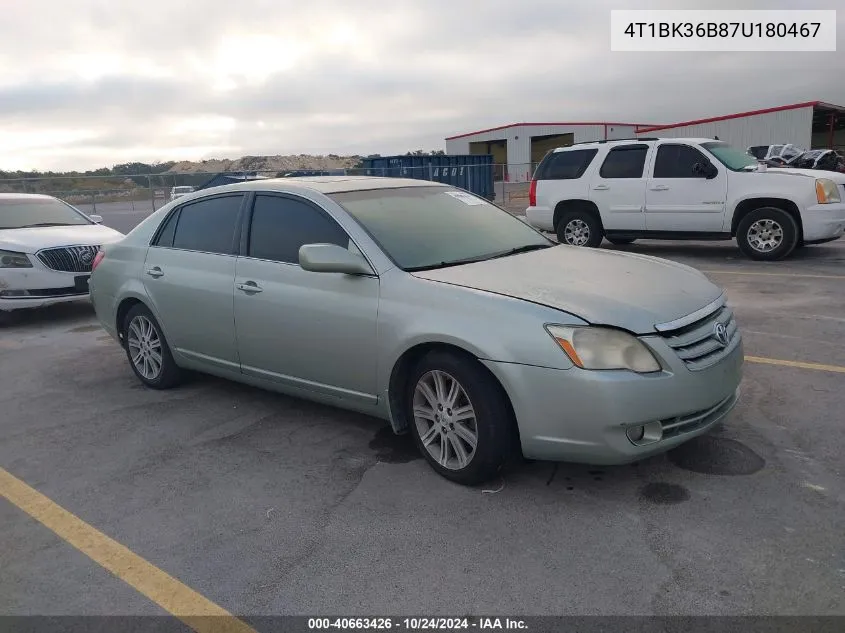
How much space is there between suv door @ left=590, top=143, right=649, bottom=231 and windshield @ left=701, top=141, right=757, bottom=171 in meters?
0.95

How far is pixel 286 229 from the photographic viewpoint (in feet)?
14.8

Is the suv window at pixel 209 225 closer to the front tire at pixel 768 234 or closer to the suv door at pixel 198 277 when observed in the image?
the suv door at pixel 198 277

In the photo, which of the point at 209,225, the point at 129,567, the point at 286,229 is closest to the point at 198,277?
the point at 209,225

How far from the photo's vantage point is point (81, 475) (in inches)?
159

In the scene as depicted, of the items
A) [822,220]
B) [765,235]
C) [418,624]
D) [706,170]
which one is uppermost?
[706,170]

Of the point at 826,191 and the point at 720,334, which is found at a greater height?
the point at 826,191

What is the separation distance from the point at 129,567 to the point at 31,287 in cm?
627

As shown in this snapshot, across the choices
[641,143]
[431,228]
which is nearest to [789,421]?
[431,228]

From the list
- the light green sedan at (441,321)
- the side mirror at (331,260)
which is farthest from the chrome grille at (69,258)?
the side mirror at (331,260)

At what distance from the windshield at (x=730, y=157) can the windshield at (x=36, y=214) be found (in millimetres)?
9000

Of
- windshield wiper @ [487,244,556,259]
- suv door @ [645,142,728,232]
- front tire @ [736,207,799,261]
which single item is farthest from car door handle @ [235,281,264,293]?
front tire @ [736,207,799,261]

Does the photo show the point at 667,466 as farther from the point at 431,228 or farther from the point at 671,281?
the point at 431,228

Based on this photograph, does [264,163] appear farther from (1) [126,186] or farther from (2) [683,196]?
(2) [683,196]

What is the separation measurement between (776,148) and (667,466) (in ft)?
87.0
